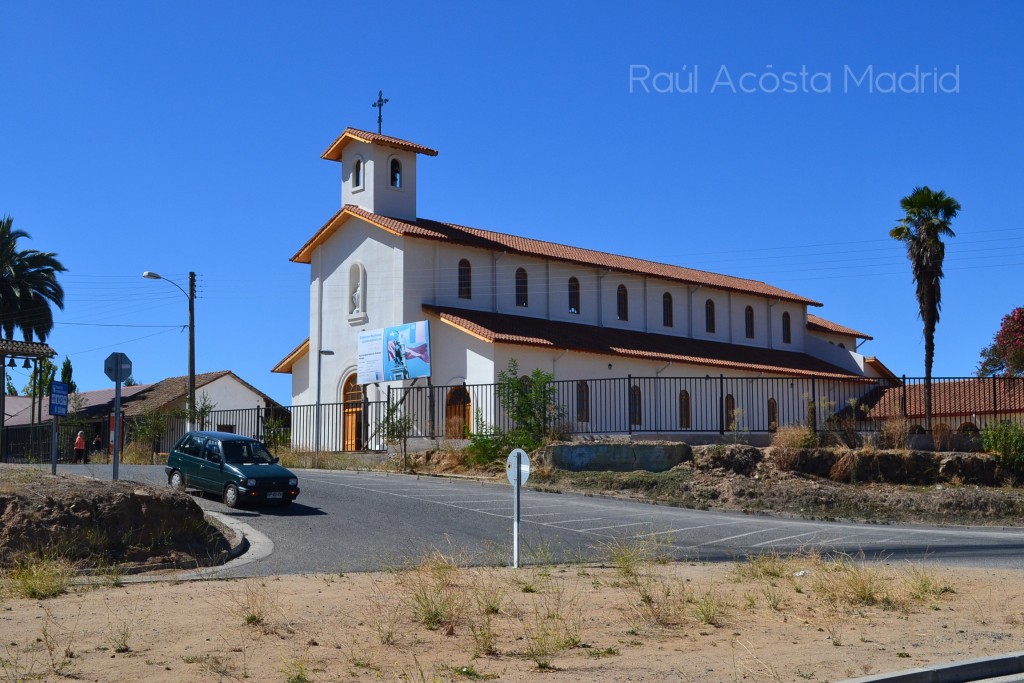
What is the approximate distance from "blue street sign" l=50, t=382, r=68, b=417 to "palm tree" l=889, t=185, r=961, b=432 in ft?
95.3

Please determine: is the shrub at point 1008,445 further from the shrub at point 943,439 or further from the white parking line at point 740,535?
the white parking line at point 740,535

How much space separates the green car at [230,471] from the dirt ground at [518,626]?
7927 mm

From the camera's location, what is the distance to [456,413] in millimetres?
38062

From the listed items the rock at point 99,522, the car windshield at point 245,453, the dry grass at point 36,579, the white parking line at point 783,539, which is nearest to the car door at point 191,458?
the car windshield at point 245,453

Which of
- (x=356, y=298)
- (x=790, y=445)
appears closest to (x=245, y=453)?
(x=790, y=445)

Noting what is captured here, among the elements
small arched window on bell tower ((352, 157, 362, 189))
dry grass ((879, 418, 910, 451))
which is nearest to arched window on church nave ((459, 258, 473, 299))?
small arched window on bell tower ((352, 157, 362, 189))

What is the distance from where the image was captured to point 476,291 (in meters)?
43.1

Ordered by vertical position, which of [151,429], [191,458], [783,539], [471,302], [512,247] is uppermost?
[512,247]

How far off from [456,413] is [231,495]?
53.8 ft

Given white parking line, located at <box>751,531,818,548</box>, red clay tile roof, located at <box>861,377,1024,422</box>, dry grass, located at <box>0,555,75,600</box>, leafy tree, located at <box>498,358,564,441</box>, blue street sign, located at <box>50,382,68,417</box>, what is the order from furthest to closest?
leafy tree, located at <box>498,358,564,441</box> → red clay tile roof, located at <box>861,377,1024,422</box> → blue street sign, located at <box>50,382,68,417</box> → white parking line, located at <box>751,531,818,548</box> → dry grass, located at <box>0,555,75,600</box>

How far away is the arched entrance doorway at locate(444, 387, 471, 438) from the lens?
35750 mm

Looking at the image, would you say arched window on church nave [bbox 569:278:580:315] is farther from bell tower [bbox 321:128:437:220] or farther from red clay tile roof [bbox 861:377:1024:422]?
red clay tile roof [bbox 861:377:1024:422]

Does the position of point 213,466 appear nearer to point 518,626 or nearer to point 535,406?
point 535,406

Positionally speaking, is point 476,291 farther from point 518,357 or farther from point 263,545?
point 263,545
